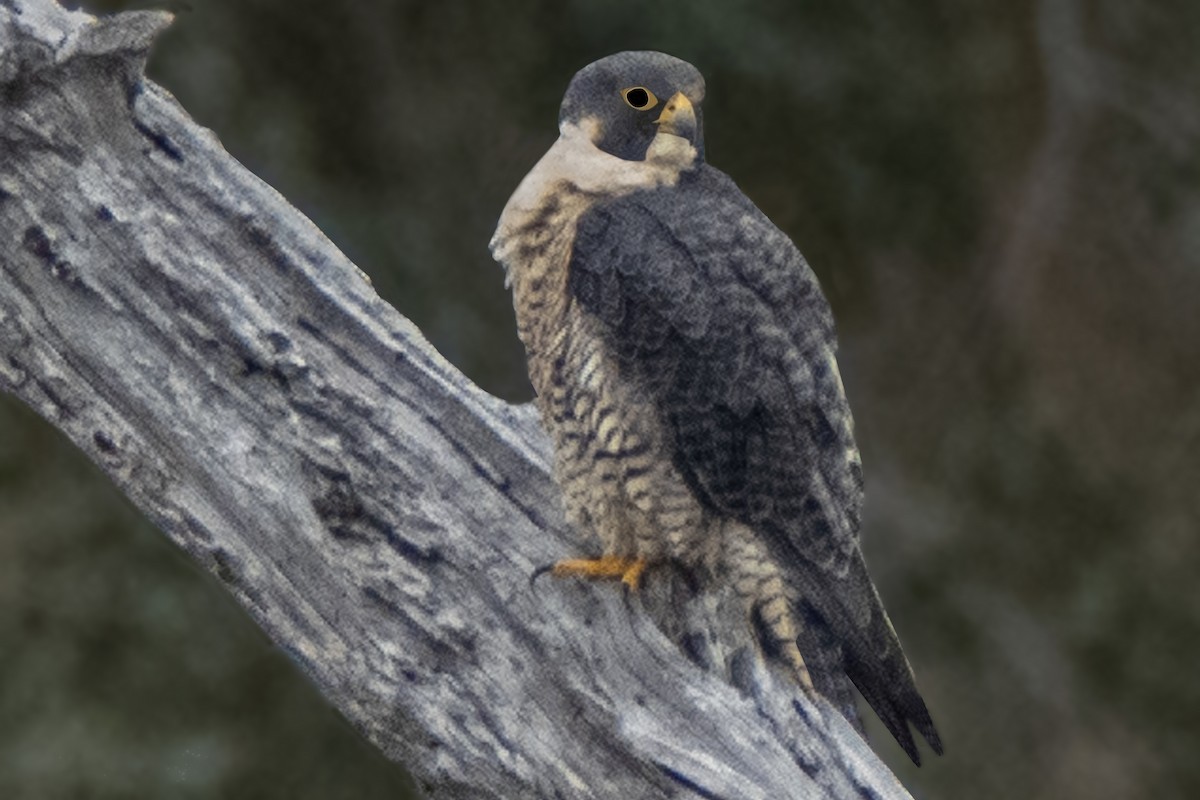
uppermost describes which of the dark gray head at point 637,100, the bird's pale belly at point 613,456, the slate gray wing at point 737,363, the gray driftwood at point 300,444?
the dark gray head at point 637,100

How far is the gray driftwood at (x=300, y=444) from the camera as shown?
2.19 metres

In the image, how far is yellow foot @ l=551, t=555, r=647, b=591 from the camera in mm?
2162

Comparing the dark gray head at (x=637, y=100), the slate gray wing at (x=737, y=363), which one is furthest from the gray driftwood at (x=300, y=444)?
the dark gray head at (x=637, y=100)

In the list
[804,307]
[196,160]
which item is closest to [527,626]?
[804,307]

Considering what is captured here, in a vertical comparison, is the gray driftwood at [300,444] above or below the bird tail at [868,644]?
below

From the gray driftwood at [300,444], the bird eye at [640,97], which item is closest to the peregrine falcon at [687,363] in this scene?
the bird eye at [640,97]

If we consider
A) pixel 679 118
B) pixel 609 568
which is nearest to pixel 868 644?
pixel 609 568

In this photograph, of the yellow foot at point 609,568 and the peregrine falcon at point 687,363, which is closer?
the peregrine falcon at point 687,363

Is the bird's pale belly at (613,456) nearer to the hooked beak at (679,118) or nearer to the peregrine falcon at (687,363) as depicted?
the peregrine falcon at (687,363)

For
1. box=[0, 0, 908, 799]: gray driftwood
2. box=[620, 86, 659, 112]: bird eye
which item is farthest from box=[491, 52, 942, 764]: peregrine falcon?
box=[0, 0, 908, 799]: gray driftwood

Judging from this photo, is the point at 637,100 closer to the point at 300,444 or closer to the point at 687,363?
the point at 687,363

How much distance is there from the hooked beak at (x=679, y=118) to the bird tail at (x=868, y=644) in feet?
2.04

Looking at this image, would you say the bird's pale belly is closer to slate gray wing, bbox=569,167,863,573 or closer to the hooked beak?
slate gray wing, bbox=569,167,863,573

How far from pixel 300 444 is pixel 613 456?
511 millimetres
